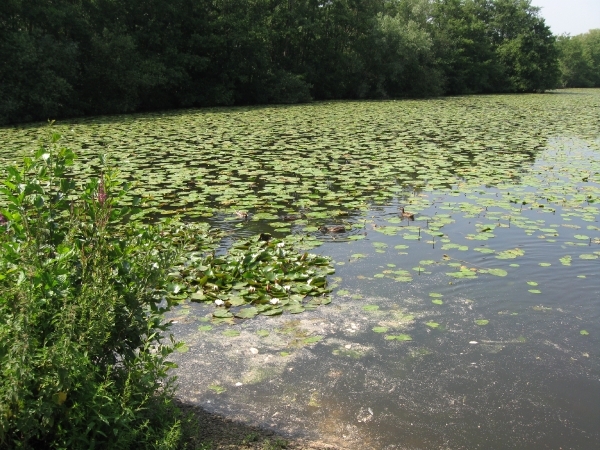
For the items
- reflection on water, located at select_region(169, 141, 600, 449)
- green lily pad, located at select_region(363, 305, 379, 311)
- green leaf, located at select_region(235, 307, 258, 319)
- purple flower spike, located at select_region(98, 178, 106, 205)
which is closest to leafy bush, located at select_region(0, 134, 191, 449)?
purple flower spike, located at select_region(98, 178, 106, 205)

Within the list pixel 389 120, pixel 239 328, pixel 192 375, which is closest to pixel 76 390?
pixel 192 375

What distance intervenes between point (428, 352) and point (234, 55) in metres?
23.7

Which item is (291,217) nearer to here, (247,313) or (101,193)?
(247,313)

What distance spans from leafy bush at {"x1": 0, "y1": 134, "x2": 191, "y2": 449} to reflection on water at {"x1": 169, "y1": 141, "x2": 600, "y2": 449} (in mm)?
843

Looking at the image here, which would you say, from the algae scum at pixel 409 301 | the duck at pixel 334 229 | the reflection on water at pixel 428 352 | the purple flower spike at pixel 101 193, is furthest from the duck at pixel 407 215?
the purple flower spike at pixel 101 193

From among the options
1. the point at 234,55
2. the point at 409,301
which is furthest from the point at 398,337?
the point at 234,55

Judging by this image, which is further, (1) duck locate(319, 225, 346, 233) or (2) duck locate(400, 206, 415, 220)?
(2) duck locate(400, 206, 415, 220)

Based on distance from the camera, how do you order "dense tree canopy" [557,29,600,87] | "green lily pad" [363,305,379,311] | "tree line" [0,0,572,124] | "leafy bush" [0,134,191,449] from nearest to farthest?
"leafy bush" [0,134,191,449] → "green lily pad" [363,305,379,311] → "tree line" [0,0,572,124] → "dense tree canopy" [557,29,600,87]

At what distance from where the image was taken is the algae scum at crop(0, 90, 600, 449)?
2.90 m

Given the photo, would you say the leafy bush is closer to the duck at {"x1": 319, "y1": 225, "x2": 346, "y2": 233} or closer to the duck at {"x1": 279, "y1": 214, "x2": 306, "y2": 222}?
the duck at {"x1": 319, "y1": 225, "x2": 346, "y2": 233}

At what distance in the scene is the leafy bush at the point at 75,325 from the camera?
6.00ft

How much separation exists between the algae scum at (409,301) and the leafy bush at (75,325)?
2.82 feet

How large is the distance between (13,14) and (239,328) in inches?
718

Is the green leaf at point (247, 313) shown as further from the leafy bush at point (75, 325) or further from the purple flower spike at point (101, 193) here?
the purple flower spike at point (101, 193)
